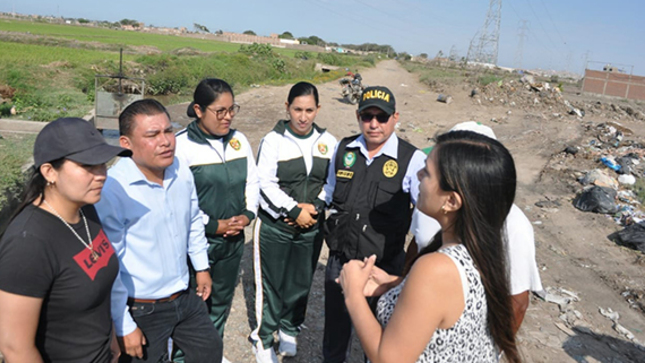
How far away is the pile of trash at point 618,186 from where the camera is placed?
20.6 feet

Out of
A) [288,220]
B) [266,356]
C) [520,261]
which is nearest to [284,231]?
[288,220]

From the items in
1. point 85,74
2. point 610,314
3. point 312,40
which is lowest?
point 610,314

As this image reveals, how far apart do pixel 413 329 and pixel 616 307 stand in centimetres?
464

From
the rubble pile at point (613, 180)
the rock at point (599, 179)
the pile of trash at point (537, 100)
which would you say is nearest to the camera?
the rubble pile at point (613, 180)

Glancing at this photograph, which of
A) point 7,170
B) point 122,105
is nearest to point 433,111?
point 122,105

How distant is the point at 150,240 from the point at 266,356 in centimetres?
143

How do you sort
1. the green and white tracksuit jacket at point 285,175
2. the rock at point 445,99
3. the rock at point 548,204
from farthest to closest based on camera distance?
the rock at point 445,99, the rock at point 548,204, the green and white tracksuit jacket at point 285,175

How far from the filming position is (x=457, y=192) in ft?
4.21

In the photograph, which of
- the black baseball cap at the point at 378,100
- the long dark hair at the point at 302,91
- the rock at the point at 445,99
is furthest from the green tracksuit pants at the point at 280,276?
the rock at the point at 445,99

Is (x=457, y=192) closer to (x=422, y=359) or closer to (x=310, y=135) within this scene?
(x=422, y=359)

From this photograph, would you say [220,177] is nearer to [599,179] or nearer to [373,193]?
[373,193]

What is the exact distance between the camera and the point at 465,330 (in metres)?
1.28

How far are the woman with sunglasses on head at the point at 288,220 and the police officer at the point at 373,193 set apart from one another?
1.36ft

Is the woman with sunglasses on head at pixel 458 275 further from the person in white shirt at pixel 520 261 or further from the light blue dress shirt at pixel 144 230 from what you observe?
the light blue dress shirt at pixel 144 230
